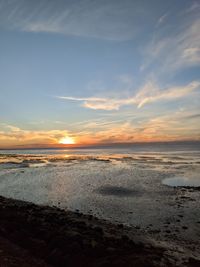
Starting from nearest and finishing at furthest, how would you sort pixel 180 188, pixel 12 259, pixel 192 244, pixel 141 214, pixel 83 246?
pixel 12 259
pixel 83 246
pixel 192 244
pixel 141 214
pixel 180 188

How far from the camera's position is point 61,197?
1033 inches

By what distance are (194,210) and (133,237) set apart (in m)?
8.11

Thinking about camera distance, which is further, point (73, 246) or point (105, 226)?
point (105, 226)

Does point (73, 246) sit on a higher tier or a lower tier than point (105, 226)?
higher

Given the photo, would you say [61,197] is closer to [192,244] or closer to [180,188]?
[180,188]

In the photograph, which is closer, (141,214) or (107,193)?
(141,214)

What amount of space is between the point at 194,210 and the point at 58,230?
11185mm

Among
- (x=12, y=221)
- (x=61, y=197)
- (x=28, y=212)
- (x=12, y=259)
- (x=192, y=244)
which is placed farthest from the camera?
(x=61, y=197)

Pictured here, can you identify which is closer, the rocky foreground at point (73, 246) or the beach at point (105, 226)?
the rocky foreground at point (73, 246)

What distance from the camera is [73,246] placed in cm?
1208

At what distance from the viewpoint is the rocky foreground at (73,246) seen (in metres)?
10.8

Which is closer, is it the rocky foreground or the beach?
the rocky foreground

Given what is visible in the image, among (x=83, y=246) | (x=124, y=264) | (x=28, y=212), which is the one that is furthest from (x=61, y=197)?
(x=124, y=264)

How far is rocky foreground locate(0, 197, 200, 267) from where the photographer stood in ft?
35.3
